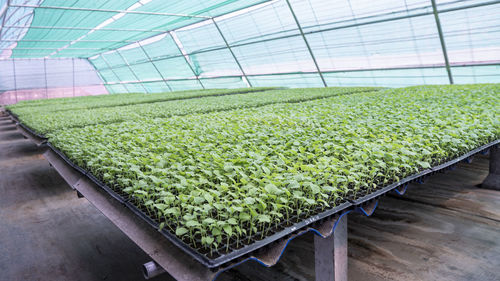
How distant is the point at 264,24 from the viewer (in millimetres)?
11125

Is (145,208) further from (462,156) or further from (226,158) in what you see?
(462,156)

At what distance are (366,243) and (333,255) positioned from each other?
1.09m

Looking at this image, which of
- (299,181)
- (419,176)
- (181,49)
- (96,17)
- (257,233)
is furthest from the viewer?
(181,49)

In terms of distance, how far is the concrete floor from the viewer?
255 centimetres

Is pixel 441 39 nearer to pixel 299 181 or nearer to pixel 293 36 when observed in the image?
pixel 293 36

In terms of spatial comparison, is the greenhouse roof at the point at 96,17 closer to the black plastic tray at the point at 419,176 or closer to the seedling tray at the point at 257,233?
the seedling tray at the point at 257,233

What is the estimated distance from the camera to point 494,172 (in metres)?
3.76

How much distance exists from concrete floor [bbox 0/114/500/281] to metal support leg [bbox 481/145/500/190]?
11 cm

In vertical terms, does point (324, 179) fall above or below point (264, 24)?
below

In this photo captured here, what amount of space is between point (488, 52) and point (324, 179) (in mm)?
7128

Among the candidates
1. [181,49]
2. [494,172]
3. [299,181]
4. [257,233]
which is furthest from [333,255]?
[181,49]

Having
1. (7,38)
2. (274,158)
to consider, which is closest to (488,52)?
(274,158)

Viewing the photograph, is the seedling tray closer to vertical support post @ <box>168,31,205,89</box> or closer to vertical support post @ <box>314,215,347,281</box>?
vertical support post @ <box>314,215,347,281</box>

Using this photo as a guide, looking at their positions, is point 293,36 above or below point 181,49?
below
